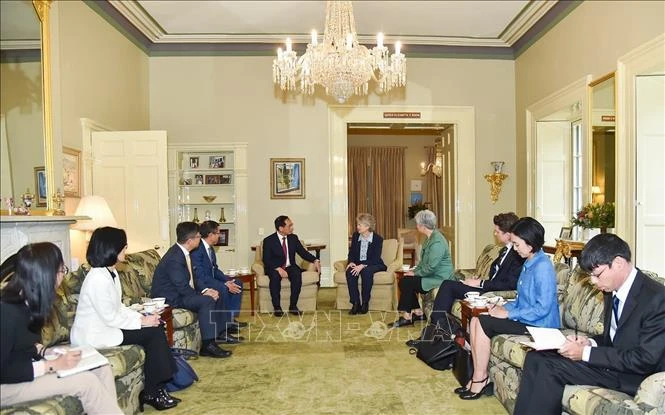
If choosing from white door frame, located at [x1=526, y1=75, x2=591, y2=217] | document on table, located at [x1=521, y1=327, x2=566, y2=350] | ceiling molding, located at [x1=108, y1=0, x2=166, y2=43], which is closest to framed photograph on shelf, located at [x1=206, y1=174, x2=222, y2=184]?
ceiling molding, located at [x1=108, y1=0, x2=166, y2=43]

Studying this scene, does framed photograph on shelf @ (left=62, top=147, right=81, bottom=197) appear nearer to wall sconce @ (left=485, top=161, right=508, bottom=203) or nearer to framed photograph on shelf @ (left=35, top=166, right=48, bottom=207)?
framed photograph on shelf @ (left=35, top=166, right=48, bottom=207)

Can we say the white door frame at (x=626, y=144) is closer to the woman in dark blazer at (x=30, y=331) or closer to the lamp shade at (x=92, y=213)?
the woman in dark blazer at (x=30, y=331)

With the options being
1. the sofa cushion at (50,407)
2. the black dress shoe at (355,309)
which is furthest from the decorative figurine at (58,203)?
the black dress shoe at (355,309)

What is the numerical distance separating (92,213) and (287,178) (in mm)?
3411

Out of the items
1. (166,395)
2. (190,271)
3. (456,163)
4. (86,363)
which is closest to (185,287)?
(190,271)

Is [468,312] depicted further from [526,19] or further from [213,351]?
[526,19]

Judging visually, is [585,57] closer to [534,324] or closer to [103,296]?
[534,324]

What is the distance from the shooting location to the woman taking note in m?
3.29

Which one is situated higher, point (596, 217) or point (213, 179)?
point (213, 179)

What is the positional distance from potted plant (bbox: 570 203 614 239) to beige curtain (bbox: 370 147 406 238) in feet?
26.1

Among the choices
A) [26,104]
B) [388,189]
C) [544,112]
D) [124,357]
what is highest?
[544,112]

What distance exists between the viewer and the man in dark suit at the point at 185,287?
436cm

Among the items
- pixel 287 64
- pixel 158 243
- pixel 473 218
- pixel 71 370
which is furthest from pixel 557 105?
pixel 71 370

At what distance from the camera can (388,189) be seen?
13672 millimetres
